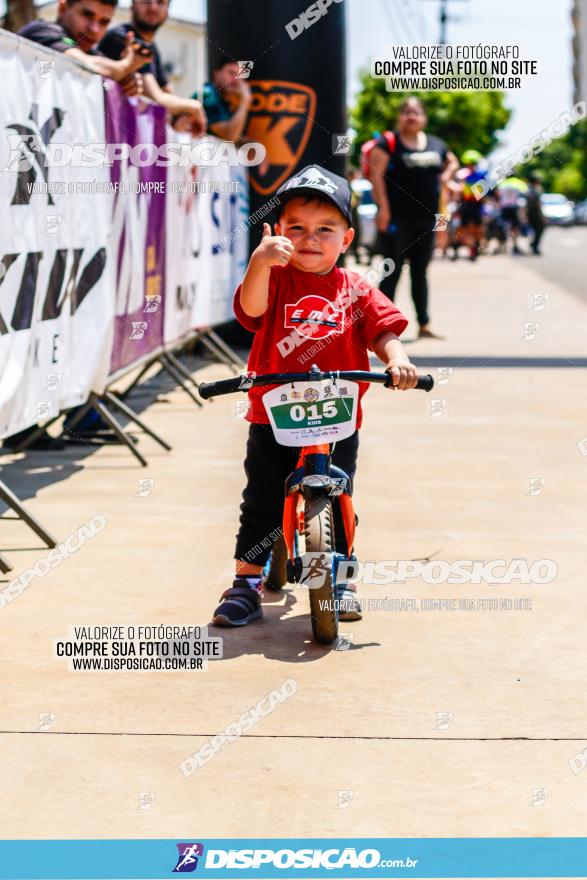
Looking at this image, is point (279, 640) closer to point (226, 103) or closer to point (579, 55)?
point (226, 103)

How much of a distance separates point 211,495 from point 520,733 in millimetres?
3419

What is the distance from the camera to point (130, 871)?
9.84ft

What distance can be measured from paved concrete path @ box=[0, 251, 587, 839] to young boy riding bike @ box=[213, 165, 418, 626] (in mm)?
243

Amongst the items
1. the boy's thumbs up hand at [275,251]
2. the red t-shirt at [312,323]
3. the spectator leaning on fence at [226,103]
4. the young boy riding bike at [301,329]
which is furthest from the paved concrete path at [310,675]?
the spectator leaning on fence at [226,103]

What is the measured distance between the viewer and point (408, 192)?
44.9 ft

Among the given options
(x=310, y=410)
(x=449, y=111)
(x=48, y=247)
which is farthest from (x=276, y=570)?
(x=449, y=111)

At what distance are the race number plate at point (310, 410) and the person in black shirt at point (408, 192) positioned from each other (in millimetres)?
8861

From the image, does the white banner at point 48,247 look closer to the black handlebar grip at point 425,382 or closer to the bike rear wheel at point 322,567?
the bike rear wheel at point 322,567

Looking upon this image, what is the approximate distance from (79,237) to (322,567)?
3170 mm

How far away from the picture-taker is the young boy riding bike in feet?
15.5

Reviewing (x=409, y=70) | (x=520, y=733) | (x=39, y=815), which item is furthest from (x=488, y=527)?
(x=409, y=70)

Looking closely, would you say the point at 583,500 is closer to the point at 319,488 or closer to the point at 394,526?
the point at 394,526

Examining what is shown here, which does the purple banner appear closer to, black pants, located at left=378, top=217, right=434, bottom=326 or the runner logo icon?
black pants, located at left=378, top=217, right=434, bottom=326

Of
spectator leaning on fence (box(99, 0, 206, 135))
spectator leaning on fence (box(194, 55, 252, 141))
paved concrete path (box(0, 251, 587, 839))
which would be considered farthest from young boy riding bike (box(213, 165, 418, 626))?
spectator leaning on fence (box(194, 55, 252, 141))
